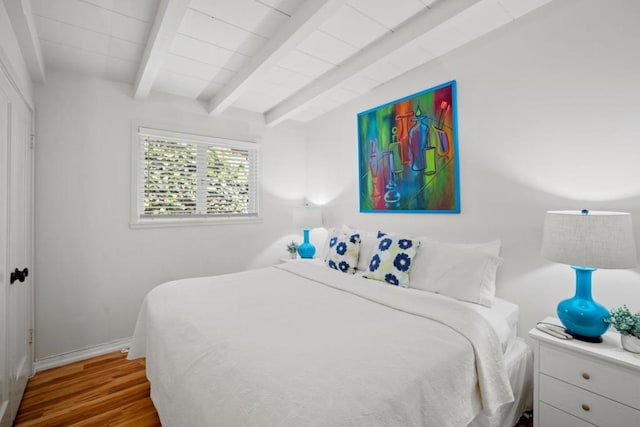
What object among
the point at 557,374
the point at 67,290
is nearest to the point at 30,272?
the point at 67,290

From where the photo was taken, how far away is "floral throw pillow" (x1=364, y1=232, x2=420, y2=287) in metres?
2.15

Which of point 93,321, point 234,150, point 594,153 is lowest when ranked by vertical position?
point 93,321

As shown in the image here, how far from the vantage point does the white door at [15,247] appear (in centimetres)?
161

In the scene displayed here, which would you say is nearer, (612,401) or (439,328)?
(612,401)

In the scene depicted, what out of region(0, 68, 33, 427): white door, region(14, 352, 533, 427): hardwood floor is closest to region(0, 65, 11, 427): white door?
region(0, 68, 33, 427): white door

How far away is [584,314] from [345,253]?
1.61m

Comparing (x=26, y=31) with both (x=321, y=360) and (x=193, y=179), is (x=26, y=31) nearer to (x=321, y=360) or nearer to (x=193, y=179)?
(x=193, y=179)

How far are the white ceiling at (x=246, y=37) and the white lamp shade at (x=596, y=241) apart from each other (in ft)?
4.19

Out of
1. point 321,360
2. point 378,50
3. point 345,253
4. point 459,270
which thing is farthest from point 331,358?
point 378,50

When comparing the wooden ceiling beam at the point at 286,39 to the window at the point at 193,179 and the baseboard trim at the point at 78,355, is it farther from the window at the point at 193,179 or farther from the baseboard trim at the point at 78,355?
the baseboard trim at the point at 78,355

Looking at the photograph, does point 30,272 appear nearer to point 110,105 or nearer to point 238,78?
point 110,105

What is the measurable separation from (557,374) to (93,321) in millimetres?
3453

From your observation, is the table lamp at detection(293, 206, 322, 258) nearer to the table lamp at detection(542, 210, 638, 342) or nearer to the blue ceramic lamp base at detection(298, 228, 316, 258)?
the blue ceramic lamp base at detection(298, 228, 316, 258)

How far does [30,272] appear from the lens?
2295 millimetres
